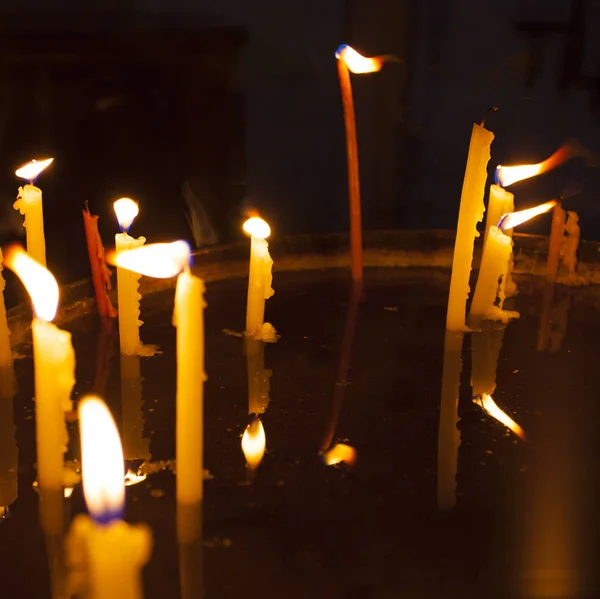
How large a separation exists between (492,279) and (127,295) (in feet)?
1.23

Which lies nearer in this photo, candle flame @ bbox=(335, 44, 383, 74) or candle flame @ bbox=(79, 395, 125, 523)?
candle flame @ bbox=(79, 395, 125, 523)

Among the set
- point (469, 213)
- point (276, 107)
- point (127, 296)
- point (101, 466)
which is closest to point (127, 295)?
point (127, 296)

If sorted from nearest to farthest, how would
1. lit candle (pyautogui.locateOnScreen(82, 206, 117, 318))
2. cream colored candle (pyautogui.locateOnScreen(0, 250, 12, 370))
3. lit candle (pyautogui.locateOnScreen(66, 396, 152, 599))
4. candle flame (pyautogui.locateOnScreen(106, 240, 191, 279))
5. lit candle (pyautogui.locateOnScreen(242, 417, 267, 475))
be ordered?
lit candle (pyautogui.locateOnScreen(66, 396, 152, 599)) → candle flame (pyautogui.locateOnScreen(106, 240, 191, 279)) → lit candle (pyautogui.locateOnScreen(242, 417, 267, 475)) → cream colored candle (pyautogui.locateOnScreen(0, 250, 12, 370)) → lit candle (pyautogui.locateOnScreen(82, 206, 117, 318))

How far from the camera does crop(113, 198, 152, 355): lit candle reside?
865mm

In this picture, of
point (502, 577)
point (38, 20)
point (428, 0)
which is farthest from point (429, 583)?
point (428, 0)

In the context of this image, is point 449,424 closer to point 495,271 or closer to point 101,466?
point 495,271

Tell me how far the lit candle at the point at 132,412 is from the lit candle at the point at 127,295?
0.02 metres

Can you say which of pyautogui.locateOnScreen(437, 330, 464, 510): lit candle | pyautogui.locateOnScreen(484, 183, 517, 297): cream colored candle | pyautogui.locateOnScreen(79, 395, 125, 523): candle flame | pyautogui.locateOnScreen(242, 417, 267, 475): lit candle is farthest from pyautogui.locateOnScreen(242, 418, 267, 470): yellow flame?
pyautogui.locateOnScreen(484, 183, 517, 297): cream colored candle

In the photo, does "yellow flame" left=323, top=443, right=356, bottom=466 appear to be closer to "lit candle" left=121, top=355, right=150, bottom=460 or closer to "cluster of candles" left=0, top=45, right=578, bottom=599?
"cluster of candles" left=0, top=45, right=578, bottom=599

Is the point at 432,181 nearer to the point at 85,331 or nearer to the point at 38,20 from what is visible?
the point at 38,20

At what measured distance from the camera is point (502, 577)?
1.84 ft

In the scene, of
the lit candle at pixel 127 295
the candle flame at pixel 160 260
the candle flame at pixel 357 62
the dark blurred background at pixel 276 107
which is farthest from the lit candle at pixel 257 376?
the dark blurred background at pixel 276 107

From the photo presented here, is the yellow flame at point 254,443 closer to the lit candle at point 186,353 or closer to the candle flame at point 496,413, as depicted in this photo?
the lit candle at point 186,353

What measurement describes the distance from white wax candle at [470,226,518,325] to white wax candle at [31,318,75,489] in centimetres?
49
